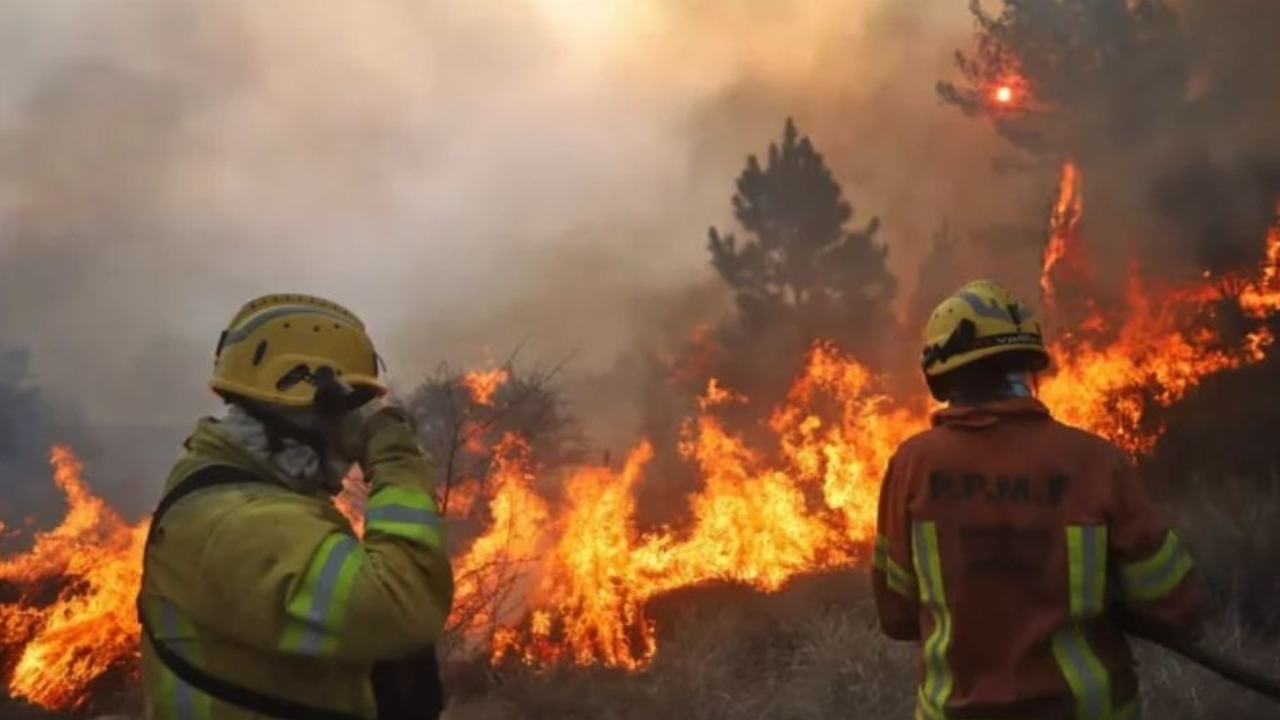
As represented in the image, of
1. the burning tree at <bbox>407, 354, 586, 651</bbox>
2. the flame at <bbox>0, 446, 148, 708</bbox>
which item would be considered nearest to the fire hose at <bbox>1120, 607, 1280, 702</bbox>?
the burning tree at <bbox>407, 354, 586, 651</bbox>

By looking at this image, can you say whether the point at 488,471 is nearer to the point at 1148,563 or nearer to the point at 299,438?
the point at 299,438

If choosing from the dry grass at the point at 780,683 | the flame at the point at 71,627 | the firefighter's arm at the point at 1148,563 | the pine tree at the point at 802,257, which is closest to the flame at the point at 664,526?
the flame at the point at 71,627

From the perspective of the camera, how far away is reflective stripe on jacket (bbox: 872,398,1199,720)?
229 centimetres

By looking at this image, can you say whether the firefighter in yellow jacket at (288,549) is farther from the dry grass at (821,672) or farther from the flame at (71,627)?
the flame at (71,627)

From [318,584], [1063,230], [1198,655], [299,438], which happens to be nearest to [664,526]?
[1063,230]

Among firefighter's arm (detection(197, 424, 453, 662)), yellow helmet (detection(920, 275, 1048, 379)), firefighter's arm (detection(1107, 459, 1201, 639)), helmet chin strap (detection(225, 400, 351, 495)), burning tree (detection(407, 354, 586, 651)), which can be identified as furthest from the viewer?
burning tree (detection(407, 354, 586, 651))

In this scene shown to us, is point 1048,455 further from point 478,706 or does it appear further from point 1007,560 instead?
point 478,706

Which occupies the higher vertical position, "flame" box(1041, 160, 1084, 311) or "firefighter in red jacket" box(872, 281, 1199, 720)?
"flame" box(1041, 160, 1084, 311)

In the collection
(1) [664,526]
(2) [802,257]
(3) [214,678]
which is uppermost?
(2) [802,257]

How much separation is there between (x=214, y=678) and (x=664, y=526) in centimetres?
1554

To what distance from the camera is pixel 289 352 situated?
210 centimetres

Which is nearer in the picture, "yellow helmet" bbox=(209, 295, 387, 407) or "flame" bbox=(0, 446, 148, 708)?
"yellow helmet" bbox=(209, 295, 387, 407)

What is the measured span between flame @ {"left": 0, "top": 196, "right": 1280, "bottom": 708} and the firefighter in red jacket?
483 centimetres

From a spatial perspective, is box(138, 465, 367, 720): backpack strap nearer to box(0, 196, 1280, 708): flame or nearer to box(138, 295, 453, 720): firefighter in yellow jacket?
box(138, 295, 453, 720): firefighter in yellow jacket
